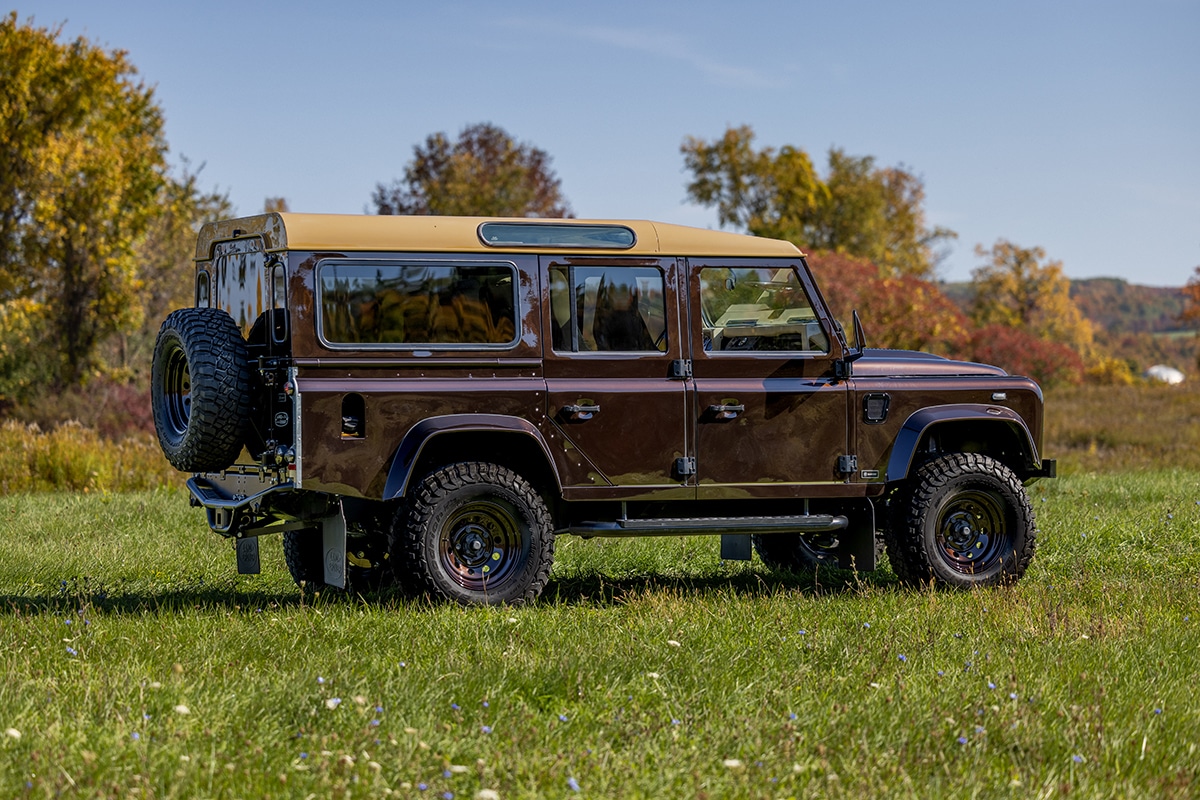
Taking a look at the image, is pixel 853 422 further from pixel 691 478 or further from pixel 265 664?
pixel 265 664

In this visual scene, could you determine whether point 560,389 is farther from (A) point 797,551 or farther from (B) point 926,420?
(A) point 797,551

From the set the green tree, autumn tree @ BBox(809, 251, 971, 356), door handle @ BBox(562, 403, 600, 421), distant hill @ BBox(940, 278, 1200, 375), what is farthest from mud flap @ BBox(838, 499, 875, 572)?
distant hill @ BBox(940, 278, 1200, 375)

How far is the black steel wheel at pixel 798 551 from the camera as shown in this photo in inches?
355

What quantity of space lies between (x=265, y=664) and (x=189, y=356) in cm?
196

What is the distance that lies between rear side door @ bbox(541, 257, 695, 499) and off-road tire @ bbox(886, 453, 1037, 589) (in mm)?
1390

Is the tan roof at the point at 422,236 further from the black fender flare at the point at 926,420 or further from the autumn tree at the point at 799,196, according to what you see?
the autumn tree at the point at 799,196

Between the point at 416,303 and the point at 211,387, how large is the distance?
3.80 ft

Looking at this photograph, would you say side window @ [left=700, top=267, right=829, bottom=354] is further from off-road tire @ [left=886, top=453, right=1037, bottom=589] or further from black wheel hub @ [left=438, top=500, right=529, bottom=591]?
black wheel hub @ [left=438, top=500, right=529, bottom=591]

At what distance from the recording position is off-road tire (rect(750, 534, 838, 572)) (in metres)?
9.02

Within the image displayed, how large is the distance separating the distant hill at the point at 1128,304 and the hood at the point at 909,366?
14990 centimetres

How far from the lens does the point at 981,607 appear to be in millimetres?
6977

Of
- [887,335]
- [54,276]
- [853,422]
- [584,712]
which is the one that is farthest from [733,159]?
[584,712]

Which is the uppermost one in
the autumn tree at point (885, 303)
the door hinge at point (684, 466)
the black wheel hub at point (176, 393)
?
the autumn tree at point (885, 303)

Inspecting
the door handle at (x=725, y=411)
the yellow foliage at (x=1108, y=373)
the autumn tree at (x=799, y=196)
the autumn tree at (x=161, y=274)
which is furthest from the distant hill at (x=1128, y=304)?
the door handle at (x=725, y=411)
